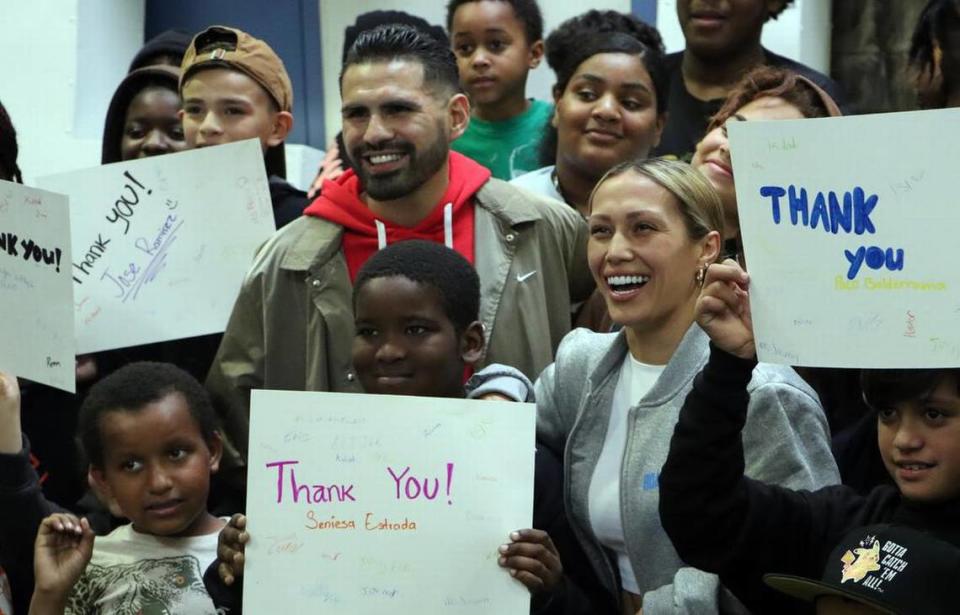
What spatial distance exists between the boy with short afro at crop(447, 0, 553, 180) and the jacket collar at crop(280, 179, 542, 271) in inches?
39.5

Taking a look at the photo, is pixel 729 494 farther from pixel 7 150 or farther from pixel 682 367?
pixel 7 150

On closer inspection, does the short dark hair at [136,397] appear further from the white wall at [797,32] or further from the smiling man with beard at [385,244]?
the white wall at [797,32]

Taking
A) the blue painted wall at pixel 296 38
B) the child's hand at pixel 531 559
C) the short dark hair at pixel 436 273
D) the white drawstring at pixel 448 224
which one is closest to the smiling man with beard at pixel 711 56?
the white drawstring at pixel 448 224

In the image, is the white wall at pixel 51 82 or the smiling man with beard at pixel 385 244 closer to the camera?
the smiling man with beard at pixel 385 244

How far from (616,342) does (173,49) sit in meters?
2.14

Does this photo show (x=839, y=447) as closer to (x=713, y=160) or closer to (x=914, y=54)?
(x=713, y=160)

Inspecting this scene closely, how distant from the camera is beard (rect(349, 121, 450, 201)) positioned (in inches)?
167

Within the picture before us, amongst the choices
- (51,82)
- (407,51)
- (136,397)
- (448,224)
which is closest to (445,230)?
(448,224)

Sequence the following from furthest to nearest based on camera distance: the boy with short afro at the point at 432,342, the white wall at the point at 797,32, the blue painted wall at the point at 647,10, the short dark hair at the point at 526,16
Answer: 1. the blue painted wall at the point at 647,10
2. the white wall at the point at 797,32
3. the short dark hair at the point at 526,16
4. the boy with short afro at the point at 432,342

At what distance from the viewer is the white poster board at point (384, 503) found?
3309 millimetres

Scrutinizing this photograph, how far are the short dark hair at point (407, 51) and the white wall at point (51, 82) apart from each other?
2816 mm

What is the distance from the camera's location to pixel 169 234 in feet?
14.8

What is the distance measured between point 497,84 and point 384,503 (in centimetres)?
234

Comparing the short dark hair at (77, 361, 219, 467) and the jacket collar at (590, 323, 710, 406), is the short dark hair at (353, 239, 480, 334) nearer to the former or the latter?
the short dark hair at (77, 361, 219, 467)
